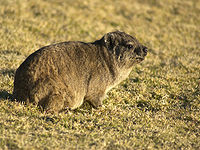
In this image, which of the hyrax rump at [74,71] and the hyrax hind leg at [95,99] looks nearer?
the hyrax rump at [74,71]

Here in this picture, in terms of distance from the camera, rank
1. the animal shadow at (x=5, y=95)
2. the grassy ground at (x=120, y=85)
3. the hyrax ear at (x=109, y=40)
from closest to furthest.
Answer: the grassy ground at (x=120, y=85)
the animal shadow at (x=5, y=95)
the hyrax ear at (x=109, y=40)

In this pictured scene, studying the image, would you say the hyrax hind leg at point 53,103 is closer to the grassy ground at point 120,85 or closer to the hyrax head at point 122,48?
the grassy ground at point 120,85

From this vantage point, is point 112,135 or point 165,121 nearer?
point 112,135

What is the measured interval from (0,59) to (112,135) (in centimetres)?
600

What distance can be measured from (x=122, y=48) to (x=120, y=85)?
2.11 metres

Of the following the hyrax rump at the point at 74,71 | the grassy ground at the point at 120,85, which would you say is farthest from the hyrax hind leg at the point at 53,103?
the grassy ground at the point at 120,85

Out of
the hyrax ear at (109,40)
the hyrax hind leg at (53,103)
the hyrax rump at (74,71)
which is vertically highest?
the hyrax ear at (109,40)

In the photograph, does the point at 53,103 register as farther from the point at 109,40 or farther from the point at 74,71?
the point at 109,40

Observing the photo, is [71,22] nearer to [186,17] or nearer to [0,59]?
[0,59]

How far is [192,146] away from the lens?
5.88m

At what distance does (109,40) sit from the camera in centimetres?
760

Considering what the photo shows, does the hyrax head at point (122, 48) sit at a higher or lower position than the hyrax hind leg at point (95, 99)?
higher

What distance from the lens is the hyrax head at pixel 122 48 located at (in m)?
7.57

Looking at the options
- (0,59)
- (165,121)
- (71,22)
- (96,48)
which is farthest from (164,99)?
(71,22)
